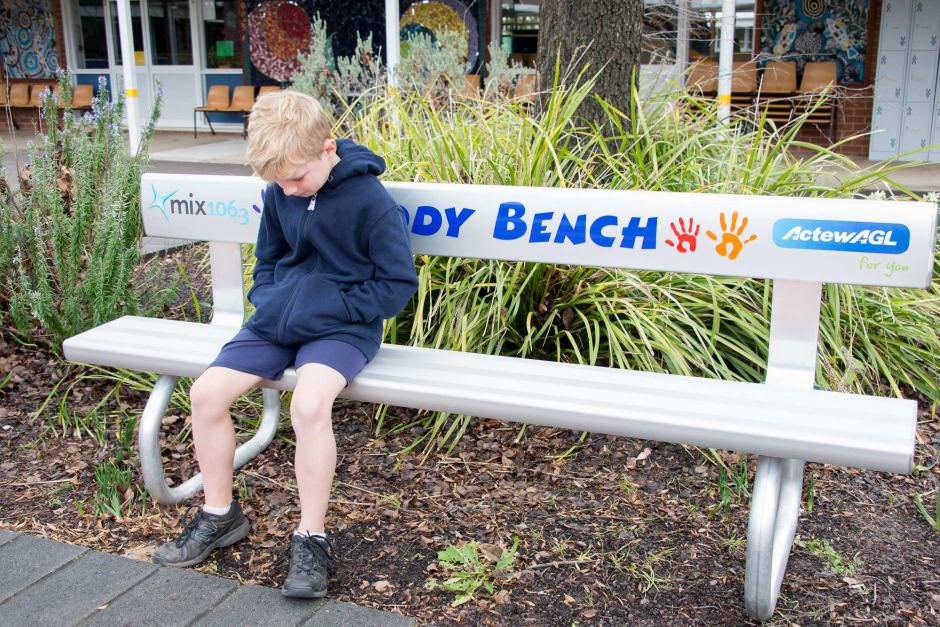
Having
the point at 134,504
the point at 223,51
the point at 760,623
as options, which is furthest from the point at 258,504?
the point at 223,51

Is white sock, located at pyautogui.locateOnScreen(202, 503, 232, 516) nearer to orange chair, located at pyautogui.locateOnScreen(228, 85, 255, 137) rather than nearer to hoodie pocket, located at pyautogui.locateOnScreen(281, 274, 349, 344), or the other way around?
hoodie pocket, located at pyautogui.locateOnScreen(281, 274, 349, 344)

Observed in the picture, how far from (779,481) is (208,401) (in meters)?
1.44

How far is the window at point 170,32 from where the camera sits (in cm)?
1652

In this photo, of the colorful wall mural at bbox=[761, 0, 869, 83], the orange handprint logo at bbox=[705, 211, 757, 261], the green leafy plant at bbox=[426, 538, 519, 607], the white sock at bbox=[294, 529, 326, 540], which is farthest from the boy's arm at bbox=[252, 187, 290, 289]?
the colorful wall mural at bbox=[761, 0, 869, 83]

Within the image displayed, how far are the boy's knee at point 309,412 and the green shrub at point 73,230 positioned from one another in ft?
5.11

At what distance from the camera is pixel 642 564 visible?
241 centimetres

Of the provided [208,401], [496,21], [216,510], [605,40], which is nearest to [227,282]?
[208,401]

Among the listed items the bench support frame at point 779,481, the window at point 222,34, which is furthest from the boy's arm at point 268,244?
the window at point 222,34

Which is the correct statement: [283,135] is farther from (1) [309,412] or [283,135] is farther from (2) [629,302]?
(2) [629,302]

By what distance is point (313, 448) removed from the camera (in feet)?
7.57

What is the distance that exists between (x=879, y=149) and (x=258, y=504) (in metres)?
11.1

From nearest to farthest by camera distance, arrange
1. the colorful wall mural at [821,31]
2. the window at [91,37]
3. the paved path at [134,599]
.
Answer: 1. the paved path at [134,599]
2. the colorful wall mural at [821,31]
3. the window at [91,37]

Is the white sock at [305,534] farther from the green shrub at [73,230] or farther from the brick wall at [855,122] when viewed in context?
the brick wall at [855,122]

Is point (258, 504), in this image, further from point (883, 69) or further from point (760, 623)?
point (883, 69)
